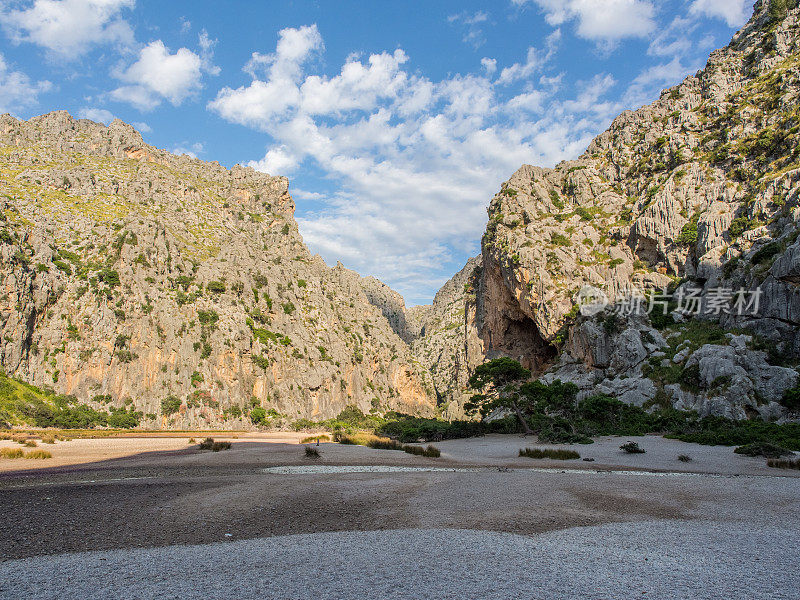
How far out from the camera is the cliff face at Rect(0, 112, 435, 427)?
215ft

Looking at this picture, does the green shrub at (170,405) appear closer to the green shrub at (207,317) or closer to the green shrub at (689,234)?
the green shrub at (207,317)

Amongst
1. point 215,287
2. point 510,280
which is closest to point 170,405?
point 215,287

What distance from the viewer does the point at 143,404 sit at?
6638 cm

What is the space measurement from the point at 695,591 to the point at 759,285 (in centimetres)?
4686

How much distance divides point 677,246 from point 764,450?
44.3 metres

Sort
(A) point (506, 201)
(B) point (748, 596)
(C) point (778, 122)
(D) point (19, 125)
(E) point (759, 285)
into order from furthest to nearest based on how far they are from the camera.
A: (D) point (19, 125)
(A) point (506, 201)
(C) point (778, 122)
(E) point (759, 285)
(B) point (748, 596)

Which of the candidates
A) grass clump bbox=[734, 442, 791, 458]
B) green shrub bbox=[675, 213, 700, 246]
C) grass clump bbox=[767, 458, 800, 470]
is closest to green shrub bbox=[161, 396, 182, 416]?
grass clump bbox=[734, 442, 791, 458]

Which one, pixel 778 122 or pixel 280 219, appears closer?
pixel 778 122

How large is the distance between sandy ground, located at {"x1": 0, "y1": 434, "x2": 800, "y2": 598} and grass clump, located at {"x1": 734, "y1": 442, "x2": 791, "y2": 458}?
15.1 feet

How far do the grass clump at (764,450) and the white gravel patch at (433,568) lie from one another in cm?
1612

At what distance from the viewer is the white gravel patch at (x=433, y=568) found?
425 centimetres

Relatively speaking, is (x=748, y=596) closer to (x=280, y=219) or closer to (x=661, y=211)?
(x=661, y=211)

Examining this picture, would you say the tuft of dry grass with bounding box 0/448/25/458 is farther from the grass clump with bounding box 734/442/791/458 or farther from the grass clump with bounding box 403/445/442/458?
the grass clump with bounding box 734/442/791/458

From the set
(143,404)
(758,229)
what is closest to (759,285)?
(758,229)
